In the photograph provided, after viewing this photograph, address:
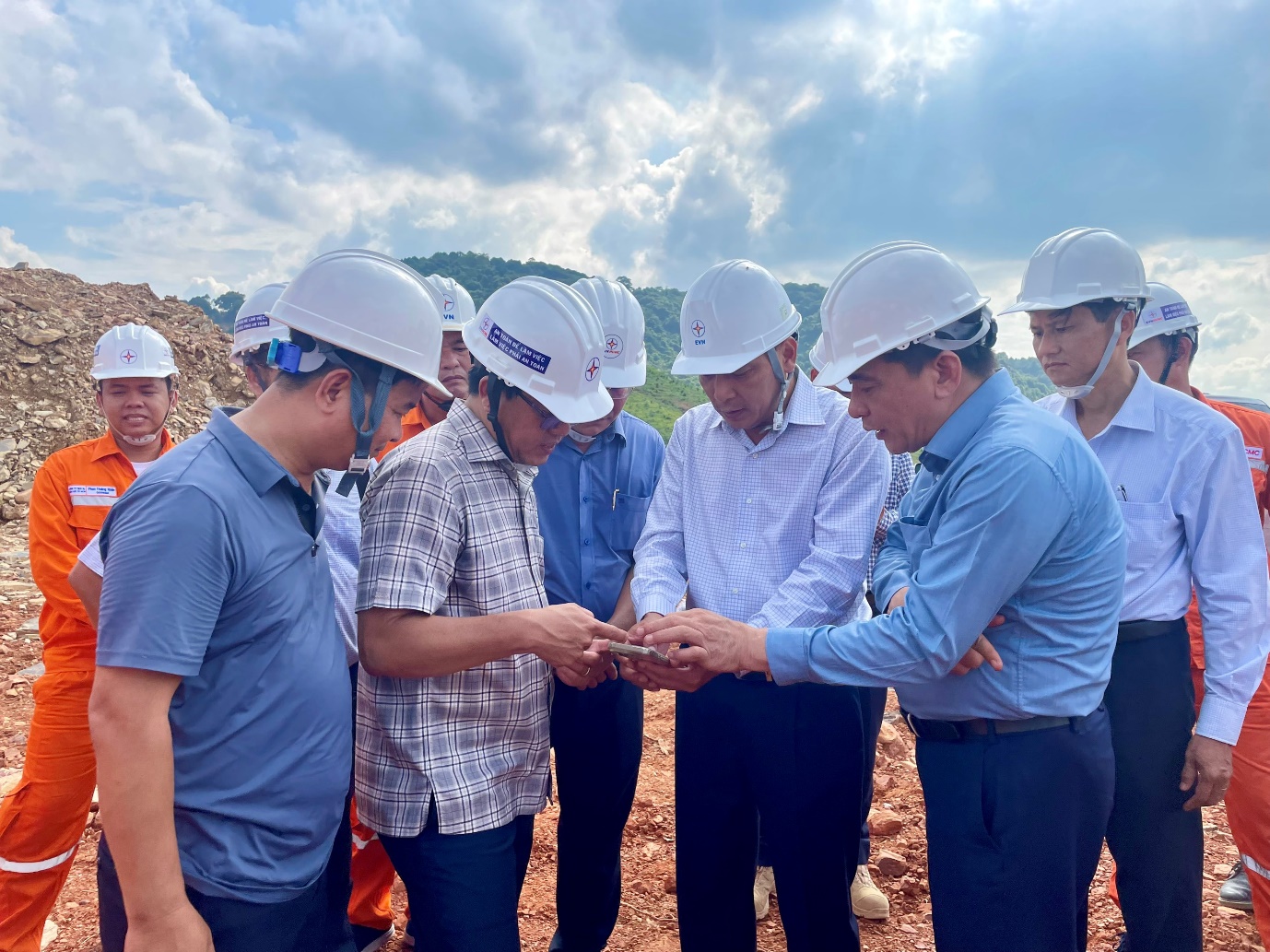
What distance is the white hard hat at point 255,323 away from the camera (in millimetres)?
4020

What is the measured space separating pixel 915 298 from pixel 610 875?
108 inches

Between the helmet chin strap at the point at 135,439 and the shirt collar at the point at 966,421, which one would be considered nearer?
the shirt collar at the point at 966,421

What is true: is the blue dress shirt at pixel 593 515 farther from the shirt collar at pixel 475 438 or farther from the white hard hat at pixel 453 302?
the white hard hat at pixel 453 302

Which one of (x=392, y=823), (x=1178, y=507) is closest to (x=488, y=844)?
(x=392, y=823)

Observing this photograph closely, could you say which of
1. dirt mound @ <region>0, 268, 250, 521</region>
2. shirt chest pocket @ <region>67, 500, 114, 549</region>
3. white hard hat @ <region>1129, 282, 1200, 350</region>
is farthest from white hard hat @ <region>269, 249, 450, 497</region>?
dirt mound @ <region>0, 268, 250, 521</region>

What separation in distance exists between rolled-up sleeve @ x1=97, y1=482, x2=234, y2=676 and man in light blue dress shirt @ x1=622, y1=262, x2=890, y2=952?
1.54 meters

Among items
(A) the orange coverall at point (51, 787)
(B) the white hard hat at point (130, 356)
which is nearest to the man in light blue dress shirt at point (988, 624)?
(A) the orange coverall at point (51, 787)

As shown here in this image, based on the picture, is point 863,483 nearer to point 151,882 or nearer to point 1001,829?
point 1001,829

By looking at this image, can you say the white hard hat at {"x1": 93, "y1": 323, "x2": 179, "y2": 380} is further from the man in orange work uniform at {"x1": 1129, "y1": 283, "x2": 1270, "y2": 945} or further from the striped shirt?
the man in orange work uniform at {"x1": 1129, "y1": 283, "x2": 1270, "y2": 945}

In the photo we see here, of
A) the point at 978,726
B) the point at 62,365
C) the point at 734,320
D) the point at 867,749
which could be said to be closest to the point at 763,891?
the point at 867,749

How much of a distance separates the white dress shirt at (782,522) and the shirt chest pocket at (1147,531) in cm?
93

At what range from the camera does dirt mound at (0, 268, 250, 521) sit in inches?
594

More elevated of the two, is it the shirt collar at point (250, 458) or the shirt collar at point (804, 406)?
the shirt collar at point (804, 406)

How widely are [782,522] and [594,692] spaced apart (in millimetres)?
1153
